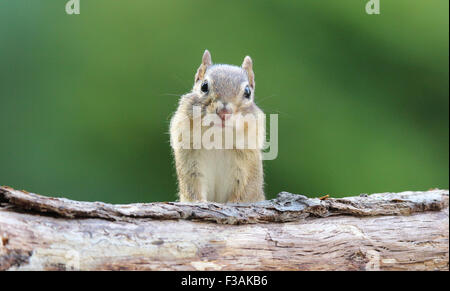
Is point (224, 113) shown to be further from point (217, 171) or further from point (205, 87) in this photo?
point (217, 171)

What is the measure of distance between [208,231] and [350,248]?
52 cm

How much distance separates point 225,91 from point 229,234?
0.83 metres

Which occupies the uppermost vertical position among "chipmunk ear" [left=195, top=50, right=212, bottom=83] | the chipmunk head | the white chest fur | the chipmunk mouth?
"chipmunk ear" [left=195, top=50, right=212, bottom=83]

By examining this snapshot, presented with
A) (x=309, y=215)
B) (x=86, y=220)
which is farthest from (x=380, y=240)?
(x=86, y=220)

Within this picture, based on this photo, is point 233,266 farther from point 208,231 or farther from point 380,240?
point 380,240

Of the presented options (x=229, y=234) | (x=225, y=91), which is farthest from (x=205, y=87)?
(x=229, y=234)

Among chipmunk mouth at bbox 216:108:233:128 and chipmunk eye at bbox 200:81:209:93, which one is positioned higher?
chipmunk eye at bbox 200:81:209:93

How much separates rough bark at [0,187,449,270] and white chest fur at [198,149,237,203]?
53 cm

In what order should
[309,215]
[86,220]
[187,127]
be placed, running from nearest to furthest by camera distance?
[86,220] < [309,215] < [187,127]

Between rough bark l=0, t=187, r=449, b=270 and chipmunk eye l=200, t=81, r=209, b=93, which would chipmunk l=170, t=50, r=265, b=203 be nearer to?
chipmunk eye l=200, t=81, r=209, b=93

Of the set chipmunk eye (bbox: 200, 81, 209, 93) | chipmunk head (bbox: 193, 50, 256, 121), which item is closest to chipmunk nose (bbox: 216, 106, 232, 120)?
chipmunk head (bbox: 193, 50, 256, 121)

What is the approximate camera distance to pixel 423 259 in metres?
1.98

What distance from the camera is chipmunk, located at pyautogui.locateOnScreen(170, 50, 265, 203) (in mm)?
2574

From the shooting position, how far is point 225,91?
2.56 metres
